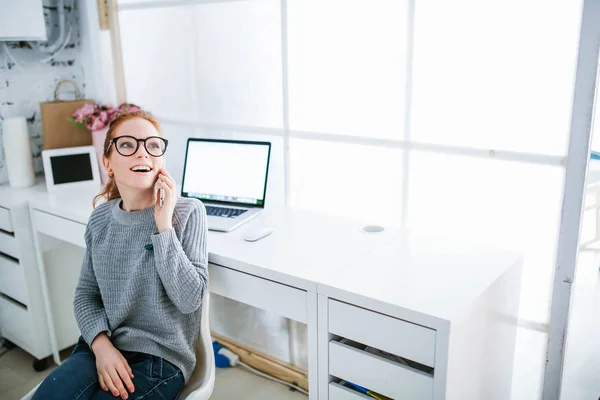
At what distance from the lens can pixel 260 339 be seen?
8.00 ft

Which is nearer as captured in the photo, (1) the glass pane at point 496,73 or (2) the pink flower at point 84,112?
(1) the glass pane at point 496,73

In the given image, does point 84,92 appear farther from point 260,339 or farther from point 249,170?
point 260,339

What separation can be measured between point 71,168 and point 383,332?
1.62 meters

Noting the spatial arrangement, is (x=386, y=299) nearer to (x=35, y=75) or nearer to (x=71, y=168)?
(x=71, y=168)

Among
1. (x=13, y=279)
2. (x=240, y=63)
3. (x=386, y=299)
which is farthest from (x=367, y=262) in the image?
(x=13, y=279)

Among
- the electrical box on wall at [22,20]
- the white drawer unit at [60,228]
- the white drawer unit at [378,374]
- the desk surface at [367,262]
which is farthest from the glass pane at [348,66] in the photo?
the electrical box on wall at [22,20]

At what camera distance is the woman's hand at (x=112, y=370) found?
1.40 meters

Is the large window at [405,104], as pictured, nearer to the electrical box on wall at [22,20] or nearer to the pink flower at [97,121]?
the pink flower at [97,121]

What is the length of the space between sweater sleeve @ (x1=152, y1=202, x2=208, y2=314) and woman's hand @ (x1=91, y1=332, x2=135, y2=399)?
194mm

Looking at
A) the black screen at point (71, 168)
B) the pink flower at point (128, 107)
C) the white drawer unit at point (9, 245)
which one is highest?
the pink flower at point (128, 107)

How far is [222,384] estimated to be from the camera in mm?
2307

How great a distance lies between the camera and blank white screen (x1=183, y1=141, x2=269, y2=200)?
1.98 m

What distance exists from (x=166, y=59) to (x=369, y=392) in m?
1.63

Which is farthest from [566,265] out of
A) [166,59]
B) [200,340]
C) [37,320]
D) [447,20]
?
[37,320]
